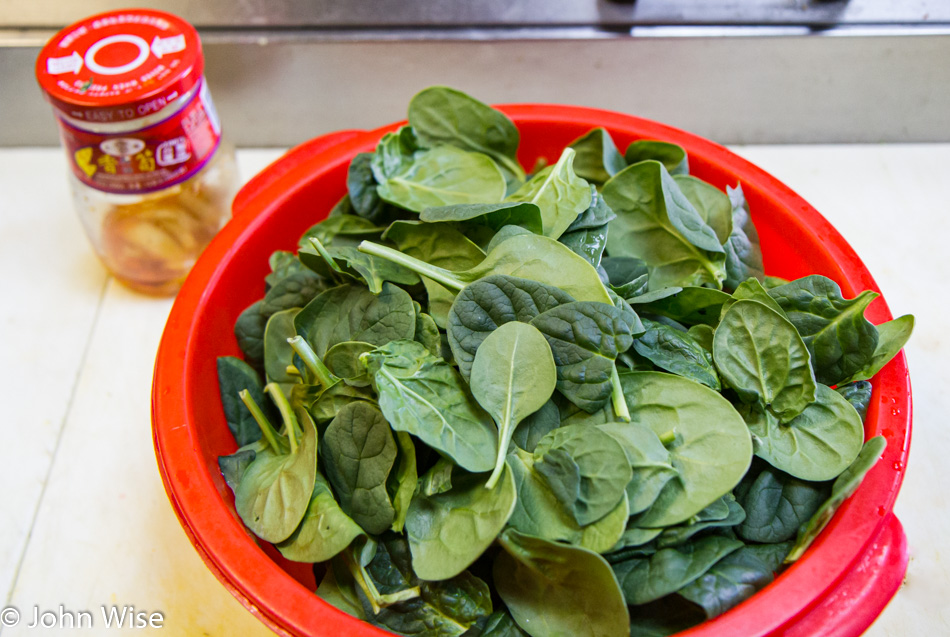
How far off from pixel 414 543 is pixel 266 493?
0.43 ft

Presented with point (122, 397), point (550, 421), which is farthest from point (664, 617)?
point (122, 397)

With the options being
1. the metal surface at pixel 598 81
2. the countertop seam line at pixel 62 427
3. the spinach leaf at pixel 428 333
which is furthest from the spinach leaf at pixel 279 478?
the metal surface at pixel 598 81

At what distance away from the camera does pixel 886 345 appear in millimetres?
555

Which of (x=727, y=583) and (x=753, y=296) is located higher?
(x=753, y=296)

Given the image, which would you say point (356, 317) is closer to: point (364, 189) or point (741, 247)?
point (364, 189)

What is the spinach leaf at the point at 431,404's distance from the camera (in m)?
0.49

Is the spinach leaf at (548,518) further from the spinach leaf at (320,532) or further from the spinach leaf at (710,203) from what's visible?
the spinach leaf at (710,203)

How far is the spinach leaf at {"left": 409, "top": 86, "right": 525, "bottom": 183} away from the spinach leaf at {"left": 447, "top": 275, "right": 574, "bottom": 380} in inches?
9.2

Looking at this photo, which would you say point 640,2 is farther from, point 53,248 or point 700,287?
point 53,248

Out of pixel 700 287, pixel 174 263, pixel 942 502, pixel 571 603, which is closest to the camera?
pixel 571 603

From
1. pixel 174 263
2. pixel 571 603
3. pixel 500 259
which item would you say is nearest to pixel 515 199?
pixel 500 259

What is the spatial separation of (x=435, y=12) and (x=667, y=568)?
0.75 m

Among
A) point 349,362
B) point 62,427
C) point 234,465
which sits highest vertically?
point 349,362

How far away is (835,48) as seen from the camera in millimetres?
921
